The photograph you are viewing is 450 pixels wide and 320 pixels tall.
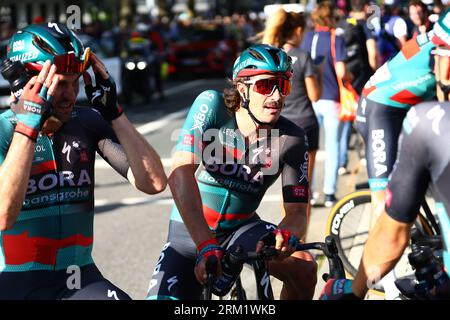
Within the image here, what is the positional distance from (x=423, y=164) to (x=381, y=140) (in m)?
3.10

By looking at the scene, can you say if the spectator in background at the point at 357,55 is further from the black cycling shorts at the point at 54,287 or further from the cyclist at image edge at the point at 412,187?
the cyclist at image edge at the point at 412,187

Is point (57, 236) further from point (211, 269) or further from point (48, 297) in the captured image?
point (211, 269)

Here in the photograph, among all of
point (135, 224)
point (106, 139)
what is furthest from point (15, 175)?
point (135, 224)

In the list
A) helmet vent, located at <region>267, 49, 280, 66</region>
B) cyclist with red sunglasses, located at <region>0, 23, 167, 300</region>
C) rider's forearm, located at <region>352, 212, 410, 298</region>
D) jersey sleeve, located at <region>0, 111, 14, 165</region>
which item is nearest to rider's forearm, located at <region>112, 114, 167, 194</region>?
cyclist with red sunglasses, located at <region>0, 23, 167, 300</region>

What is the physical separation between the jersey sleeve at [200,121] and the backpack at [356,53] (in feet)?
22.4

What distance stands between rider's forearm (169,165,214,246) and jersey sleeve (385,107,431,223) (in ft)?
4.30

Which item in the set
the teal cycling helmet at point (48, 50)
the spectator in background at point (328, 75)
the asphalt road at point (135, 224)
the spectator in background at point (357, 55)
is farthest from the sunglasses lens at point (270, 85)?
the spectator in background at point (357, 55)

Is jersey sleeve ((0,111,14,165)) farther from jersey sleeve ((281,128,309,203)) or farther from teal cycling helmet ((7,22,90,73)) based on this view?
jersey sleeve ((281,128,309,203))

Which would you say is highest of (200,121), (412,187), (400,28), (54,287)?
(412,187)

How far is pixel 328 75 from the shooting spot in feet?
34.7

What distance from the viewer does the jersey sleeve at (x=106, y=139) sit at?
13.7 feet

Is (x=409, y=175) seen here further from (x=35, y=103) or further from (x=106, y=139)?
(x=106, y=139)

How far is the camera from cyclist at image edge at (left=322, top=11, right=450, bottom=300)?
3082 mm
